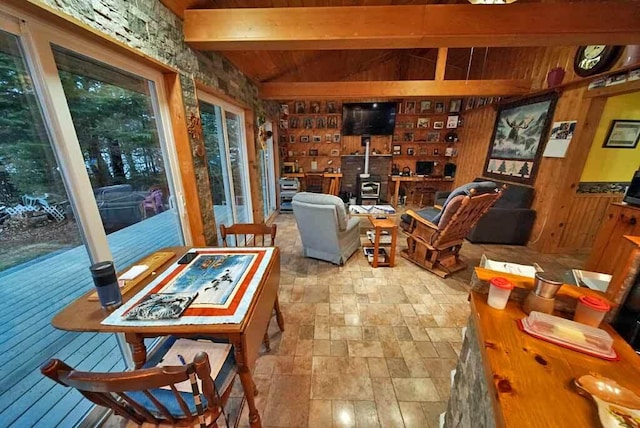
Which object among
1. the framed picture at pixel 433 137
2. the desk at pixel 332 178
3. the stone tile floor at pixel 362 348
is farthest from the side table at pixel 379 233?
the framed picture at pixel 433 137

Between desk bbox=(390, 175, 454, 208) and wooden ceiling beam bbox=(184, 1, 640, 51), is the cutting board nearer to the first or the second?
wooden ceiling beam bbox=(184, 1, 640, 51)

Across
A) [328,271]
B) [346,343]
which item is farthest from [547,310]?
[328,271]

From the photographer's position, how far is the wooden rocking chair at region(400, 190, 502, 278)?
234cm

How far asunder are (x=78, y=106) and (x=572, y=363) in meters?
2.33

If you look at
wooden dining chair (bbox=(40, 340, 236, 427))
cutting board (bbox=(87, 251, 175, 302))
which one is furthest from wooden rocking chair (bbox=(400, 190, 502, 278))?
cutting board (bbox=(87, 251, 175, 302))

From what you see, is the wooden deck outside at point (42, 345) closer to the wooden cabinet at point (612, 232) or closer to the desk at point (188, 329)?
the desk at point (188, 329)

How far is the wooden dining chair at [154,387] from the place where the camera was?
0.62 meters

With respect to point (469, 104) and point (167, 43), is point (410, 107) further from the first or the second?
point (167, 43)

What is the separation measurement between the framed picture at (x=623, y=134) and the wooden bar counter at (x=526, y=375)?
3.90m

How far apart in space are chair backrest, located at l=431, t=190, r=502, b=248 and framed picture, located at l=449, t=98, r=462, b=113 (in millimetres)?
4110

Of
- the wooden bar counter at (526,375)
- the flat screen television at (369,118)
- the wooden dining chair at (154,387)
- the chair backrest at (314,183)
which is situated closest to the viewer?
the wooden bar counter at (526,375)

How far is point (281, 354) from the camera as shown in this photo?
66.9 inches

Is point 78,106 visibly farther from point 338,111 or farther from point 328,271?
point 338,111

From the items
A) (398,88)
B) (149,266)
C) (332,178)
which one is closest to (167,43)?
(149,266)
